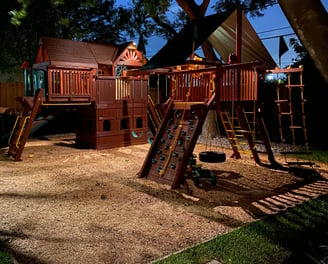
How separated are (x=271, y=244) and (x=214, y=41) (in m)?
6.79

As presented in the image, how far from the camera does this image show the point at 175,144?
312 inches

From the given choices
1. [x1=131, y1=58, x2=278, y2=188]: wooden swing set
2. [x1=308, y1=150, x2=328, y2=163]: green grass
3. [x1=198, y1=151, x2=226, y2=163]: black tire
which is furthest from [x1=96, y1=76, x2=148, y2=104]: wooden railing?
[x1=308, y1=150, x2=328, y2=163]: green grass

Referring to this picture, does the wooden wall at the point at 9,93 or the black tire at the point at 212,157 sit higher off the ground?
the wooden wall at the point at 9,93

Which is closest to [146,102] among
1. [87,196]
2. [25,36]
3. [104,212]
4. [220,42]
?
[220,42]

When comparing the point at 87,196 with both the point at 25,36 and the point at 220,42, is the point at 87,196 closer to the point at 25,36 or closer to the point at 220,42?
the point at 220,42

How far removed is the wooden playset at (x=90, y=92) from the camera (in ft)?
36.9

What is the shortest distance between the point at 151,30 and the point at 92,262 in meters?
18.9

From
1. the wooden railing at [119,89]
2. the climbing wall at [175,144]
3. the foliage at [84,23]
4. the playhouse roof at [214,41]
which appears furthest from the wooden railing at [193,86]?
the foliage at [84,23]

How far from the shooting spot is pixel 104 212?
19.0 feet

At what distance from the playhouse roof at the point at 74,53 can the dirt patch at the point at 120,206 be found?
4469 millimetres

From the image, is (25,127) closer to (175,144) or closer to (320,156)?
(175,144)

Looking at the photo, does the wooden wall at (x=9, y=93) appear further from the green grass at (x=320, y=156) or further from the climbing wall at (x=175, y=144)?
the green grass at (x=320, y=156)

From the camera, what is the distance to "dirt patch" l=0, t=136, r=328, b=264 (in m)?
4.37

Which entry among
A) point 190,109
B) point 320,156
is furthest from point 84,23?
point 320,156
